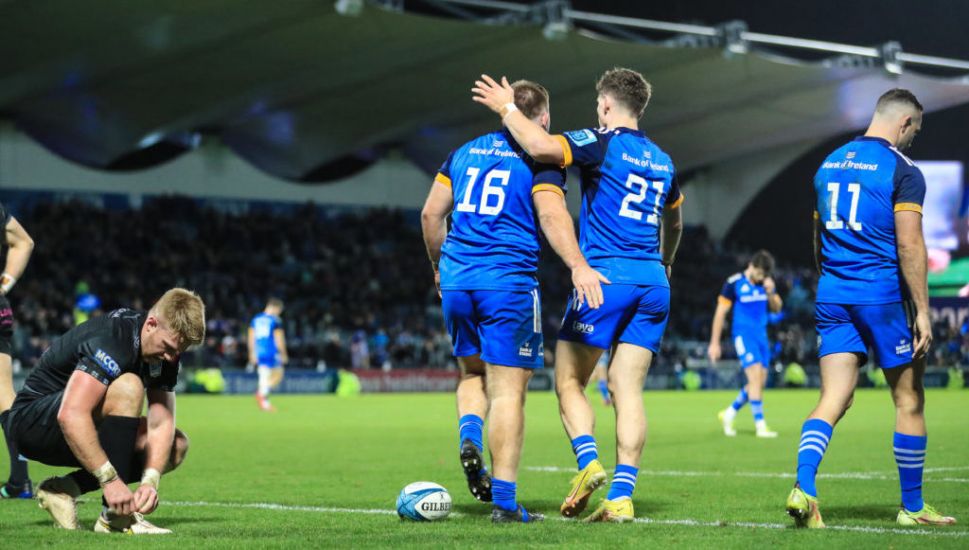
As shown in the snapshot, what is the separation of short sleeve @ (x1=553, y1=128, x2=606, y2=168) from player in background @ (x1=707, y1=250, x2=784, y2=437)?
9944 millimetres

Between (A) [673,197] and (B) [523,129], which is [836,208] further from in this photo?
(B) [523,129]

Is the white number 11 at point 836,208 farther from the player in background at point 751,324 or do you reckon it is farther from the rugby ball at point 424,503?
the player in background at point 751,324

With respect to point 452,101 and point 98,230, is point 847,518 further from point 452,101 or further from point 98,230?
point 452,101

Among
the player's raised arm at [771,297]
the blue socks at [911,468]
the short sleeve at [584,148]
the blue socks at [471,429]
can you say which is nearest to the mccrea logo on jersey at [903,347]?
the blue socks at [911,468]

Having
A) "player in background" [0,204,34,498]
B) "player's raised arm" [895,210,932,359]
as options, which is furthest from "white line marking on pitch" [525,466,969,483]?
"player in background" [0,204,34,498]

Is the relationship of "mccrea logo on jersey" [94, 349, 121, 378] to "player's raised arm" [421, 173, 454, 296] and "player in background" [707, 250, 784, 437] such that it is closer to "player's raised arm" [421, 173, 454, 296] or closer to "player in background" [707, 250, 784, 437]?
"player's raised arm" [421, 173, 454, 296]

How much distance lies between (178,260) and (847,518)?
36043mm

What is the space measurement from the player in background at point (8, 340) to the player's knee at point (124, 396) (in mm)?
2329

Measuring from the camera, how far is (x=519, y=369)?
7379mm

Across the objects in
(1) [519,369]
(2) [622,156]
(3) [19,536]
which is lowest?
(3) [19,536]

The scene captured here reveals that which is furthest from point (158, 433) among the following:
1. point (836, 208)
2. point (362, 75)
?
point (362, 75)

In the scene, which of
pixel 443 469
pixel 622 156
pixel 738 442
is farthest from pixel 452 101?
pixel 622 156

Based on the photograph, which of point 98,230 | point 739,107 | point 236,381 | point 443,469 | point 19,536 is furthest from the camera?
point 739,107

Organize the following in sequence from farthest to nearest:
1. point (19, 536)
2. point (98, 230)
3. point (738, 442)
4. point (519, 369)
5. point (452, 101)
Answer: point (452, 101) → point (98, 230) → point (738, 442) → point (519, 369) → point (19, 536)
